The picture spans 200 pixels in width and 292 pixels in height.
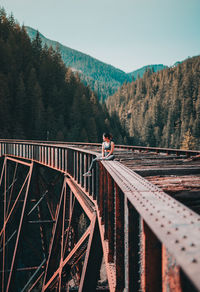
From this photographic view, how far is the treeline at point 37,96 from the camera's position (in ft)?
151

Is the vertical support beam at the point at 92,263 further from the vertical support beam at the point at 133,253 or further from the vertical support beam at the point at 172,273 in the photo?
the vertical support beam at the point at 172,273

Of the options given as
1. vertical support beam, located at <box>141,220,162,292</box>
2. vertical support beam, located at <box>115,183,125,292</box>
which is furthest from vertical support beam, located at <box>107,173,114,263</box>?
vertical support beam, located at <box>141,220,162,292</box>

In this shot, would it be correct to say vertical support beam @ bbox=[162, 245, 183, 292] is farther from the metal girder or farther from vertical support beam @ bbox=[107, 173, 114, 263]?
vertical support beam @ bbox=[107, 173, 114, 263]

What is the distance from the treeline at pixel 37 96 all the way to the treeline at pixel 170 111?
43.3 metres

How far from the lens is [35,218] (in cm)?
3559

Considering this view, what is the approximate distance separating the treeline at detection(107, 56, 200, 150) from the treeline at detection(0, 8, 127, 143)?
43331 mm

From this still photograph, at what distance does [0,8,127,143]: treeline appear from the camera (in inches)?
1817

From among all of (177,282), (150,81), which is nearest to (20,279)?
(177,282)

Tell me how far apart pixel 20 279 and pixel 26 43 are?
176 feet

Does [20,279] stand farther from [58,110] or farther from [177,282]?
[58,110]

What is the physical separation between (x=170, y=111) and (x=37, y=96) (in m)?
94.7

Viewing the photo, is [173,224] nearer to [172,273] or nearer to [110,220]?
[172,273]

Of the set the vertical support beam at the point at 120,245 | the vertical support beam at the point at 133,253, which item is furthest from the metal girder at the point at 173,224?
the vertical support beam at the point at 120,245

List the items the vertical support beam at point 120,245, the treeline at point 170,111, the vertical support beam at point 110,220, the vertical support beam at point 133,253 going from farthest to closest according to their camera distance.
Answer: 1. the treeline at point 170,111
2. the vertical support beam at point 110,220
3. the vertical support beam at point 120,245
4. the vertical support beam at point 133,253
